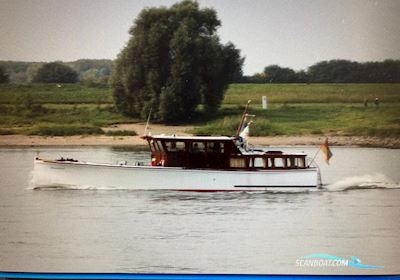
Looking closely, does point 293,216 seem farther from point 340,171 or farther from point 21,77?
point 21,77

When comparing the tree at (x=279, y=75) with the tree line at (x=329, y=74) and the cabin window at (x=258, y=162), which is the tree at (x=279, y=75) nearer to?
the tree line at (x=329, y=74)

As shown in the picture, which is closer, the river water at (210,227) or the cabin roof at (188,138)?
the river water at (210,227)

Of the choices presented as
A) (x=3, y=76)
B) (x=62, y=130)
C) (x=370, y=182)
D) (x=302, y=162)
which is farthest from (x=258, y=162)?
(x=3, y=76)

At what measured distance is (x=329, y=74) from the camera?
535 centimetres

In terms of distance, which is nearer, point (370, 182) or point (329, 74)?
point (370, 182)

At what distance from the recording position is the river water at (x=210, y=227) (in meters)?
4.98

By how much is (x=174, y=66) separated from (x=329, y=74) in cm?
100

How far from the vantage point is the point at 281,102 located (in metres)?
5.42

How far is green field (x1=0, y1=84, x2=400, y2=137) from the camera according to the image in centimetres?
533

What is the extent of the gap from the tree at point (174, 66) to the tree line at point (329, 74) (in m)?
0.18

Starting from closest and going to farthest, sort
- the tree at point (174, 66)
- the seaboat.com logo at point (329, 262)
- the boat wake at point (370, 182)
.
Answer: the seaboat.com logo at point (329, 262), the boat wake at point (370, 182), the tree at point (174, 66)

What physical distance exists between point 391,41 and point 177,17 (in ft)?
4.41

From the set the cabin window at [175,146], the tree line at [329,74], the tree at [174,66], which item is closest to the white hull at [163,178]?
the cabin window at [175,146]

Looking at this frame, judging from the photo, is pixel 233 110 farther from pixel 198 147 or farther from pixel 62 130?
pixel 62 130
